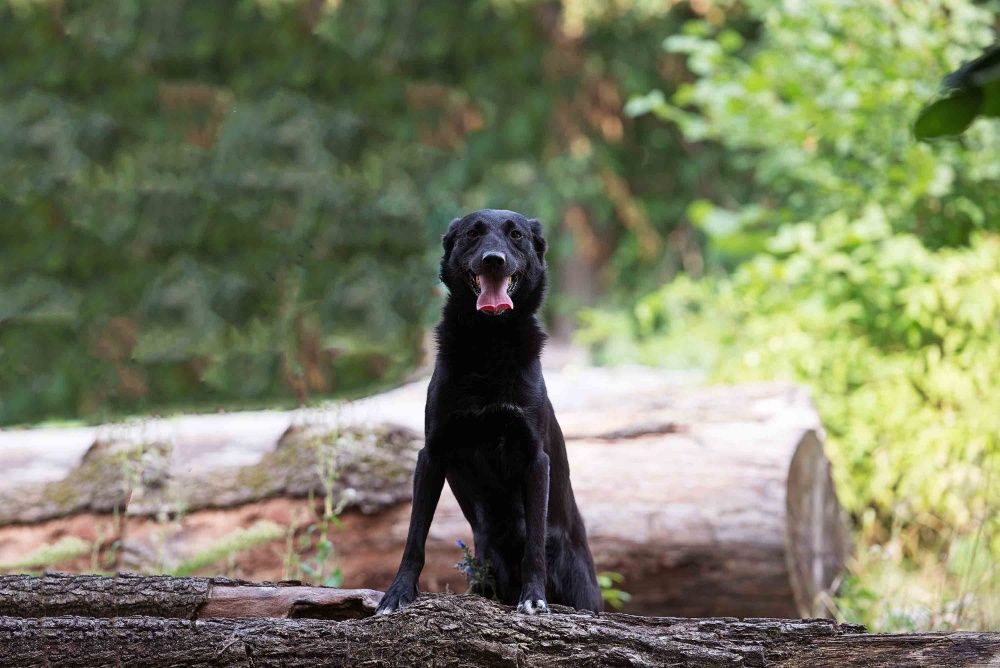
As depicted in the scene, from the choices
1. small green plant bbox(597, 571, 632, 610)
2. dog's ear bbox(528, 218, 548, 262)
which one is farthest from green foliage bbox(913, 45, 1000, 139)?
small green plant bbox(597, 571, 632, 610)

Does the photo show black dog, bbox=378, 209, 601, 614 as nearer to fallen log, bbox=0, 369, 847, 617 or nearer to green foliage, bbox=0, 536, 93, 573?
fallen log, bbox=0, 369, 847, 617

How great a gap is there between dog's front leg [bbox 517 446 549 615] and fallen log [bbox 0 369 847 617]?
1581mm

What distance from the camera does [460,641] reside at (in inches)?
95.0

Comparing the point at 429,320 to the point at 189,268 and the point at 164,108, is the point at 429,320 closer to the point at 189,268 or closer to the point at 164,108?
the point at 189,268

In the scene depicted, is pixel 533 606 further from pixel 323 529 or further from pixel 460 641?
pixel 323 529

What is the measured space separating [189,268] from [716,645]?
7176mm

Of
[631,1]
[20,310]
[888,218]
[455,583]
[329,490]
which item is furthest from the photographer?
[631,1]

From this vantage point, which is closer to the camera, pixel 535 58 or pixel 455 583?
pixel 455 583

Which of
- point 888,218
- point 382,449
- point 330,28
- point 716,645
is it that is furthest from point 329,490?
point 330,28

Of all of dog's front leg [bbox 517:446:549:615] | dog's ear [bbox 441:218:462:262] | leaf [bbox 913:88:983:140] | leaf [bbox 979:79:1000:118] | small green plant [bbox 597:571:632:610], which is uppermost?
dog's ear [bbox 441:218:462:262]

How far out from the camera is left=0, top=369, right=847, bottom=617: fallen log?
14.2 feet

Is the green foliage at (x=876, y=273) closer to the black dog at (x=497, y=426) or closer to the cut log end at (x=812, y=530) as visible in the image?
the cut log end at (x=812, y=530)

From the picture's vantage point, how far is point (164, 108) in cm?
1087

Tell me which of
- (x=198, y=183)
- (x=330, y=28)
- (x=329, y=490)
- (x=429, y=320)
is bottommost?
(x=329, y=490)
